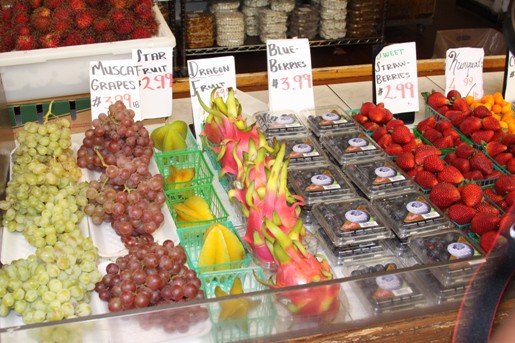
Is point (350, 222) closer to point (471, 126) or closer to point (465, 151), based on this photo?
point (465, 151)

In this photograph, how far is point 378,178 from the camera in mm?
1703

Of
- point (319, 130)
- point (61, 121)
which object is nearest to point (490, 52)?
point (319, 130)

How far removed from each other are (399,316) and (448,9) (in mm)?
4809

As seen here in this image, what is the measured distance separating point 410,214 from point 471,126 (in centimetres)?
56

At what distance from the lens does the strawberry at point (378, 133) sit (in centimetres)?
192

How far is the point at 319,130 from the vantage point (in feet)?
6.35

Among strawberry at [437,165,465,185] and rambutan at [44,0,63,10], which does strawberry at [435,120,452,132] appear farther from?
rambutan at [44,0,63,10]

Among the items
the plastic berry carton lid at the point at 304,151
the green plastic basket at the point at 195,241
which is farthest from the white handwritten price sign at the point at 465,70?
the green plastic basket at the point at 195,241

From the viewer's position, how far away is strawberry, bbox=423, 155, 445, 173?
1.73m

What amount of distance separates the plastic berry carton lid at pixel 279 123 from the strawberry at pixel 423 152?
340mm

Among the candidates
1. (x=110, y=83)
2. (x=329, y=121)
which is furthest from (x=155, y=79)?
(x=329, y=121)

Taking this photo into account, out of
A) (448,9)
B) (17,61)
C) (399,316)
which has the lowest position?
(448,9)

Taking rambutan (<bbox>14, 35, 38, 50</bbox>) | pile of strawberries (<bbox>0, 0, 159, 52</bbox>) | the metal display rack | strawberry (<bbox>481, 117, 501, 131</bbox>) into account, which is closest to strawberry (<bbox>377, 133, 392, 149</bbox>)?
strawberry (<bbox>481, 117, 501, 131</bbox>)

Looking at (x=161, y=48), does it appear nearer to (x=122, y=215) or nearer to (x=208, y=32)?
(x=122, y=215)
